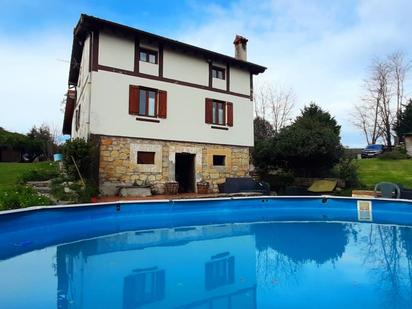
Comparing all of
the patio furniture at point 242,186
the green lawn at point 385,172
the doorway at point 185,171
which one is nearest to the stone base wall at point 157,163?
the doorway at point 185,171

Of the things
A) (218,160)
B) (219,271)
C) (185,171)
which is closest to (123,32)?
(185,171)

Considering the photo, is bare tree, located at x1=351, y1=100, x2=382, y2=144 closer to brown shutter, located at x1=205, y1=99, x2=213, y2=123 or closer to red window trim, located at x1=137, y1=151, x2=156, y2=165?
brown shutter, located at x1=205, y1=99, x2=213, y2=123

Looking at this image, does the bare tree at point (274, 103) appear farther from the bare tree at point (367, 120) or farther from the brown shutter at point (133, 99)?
the brown shutter at point (133, 99)

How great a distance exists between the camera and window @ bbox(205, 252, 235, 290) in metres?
4.82

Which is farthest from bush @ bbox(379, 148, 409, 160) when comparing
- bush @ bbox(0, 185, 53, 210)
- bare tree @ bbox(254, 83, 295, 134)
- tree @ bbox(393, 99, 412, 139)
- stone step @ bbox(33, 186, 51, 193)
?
bush @ bbox(0, 185, 53, 210)

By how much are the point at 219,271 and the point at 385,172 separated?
61.1 ft

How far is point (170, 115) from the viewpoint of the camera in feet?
49.1

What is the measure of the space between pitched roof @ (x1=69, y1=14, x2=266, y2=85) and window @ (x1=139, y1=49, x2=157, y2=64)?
581mm

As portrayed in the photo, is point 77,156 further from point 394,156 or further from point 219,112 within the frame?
point 394,156

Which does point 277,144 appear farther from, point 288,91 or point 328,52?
point 288,91

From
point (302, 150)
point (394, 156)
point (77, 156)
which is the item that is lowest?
point (77, 156)

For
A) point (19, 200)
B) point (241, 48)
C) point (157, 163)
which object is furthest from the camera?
point (241, 48)

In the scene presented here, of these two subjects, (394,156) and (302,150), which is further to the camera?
(394,156)

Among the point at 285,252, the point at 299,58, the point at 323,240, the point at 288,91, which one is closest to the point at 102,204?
the point at 285,252
